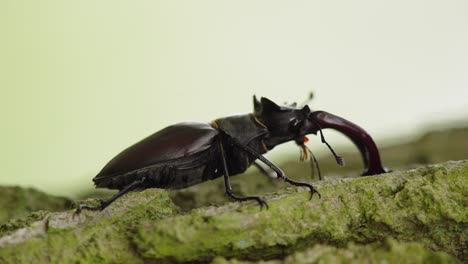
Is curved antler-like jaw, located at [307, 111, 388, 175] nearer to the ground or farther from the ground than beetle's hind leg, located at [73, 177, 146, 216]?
farther from the ground

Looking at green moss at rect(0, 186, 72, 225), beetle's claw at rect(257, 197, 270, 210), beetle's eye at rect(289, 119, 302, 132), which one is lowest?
green moss at rect(0, 186, 72, 225)

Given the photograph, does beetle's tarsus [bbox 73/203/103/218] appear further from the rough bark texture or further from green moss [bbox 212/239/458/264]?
green moss [bbox 212/239/458/264]

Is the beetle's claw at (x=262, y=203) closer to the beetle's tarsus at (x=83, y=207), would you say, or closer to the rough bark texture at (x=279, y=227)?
the rough bark texture at (x=279, y=227)

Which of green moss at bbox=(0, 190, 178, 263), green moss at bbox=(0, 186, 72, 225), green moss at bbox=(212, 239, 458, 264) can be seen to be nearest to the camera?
green moss at bbox=(212, 239, 458, 264)

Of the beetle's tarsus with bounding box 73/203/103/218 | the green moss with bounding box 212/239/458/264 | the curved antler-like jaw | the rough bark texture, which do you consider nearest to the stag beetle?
the curved antler-like jaw

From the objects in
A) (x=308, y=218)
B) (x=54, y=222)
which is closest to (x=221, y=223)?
(x=308, y=218)

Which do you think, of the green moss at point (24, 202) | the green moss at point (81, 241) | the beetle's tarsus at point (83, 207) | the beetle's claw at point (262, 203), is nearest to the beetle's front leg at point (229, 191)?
the beetle's claw at point (262, 203)

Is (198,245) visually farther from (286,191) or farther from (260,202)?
(286,191)

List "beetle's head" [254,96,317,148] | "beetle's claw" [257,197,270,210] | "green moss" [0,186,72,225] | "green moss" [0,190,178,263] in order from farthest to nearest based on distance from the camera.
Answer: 1. "beetle's head" [254,96,317,148]
2. "green moss" [0,186,72,225]
3. "beetle's claw" [257,197,270,210]
4. "green moss" [0,190,178,263]
